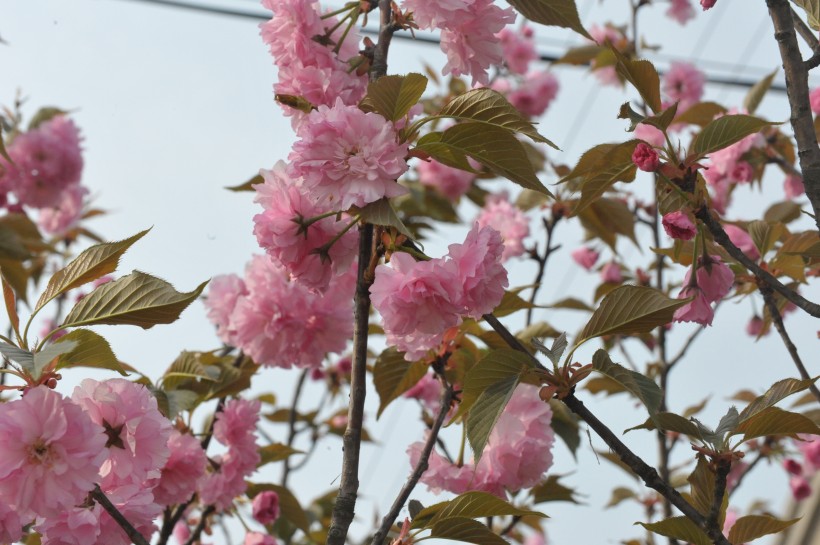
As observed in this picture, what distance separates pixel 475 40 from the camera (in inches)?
63.9

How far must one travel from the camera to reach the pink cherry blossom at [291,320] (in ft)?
6.76

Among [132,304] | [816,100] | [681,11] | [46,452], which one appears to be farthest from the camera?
[681,11]

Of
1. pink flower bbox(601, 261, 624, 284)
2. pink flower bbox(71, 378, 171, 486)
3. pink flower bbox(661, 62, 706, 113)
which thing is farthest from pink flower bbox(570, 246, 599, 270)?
pink flower bbox(71, 378, 171, 486)

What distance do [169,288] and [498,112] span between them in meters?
0.57

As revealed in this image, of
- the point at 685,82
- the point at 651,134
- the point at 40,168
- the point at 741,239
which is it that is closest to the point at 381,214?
the point at 741,239

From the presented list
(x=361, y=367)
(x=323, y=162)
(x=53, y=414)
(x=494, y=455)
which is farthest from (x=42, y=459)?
(x=494, y=455)

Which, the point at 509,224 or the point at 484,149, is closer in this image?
the point at 484,149

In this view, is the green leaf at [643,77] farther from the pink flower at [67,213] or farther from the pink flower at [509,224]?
the pink flower at [67,213]

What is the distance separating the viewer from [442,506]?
4.69ft

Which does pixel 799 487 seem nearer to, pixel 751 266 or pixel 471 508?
pixel 751 266

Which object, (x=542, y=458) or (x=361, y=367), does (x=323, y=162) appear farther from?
(x=542, y=458)

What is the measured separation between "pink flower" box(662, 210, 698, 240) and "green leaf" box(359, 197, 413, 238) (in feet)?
1.69

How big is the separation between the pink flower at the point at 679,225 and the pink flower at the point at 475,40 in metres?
0.41

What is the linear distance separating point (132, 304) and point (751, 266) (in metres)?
0.97
